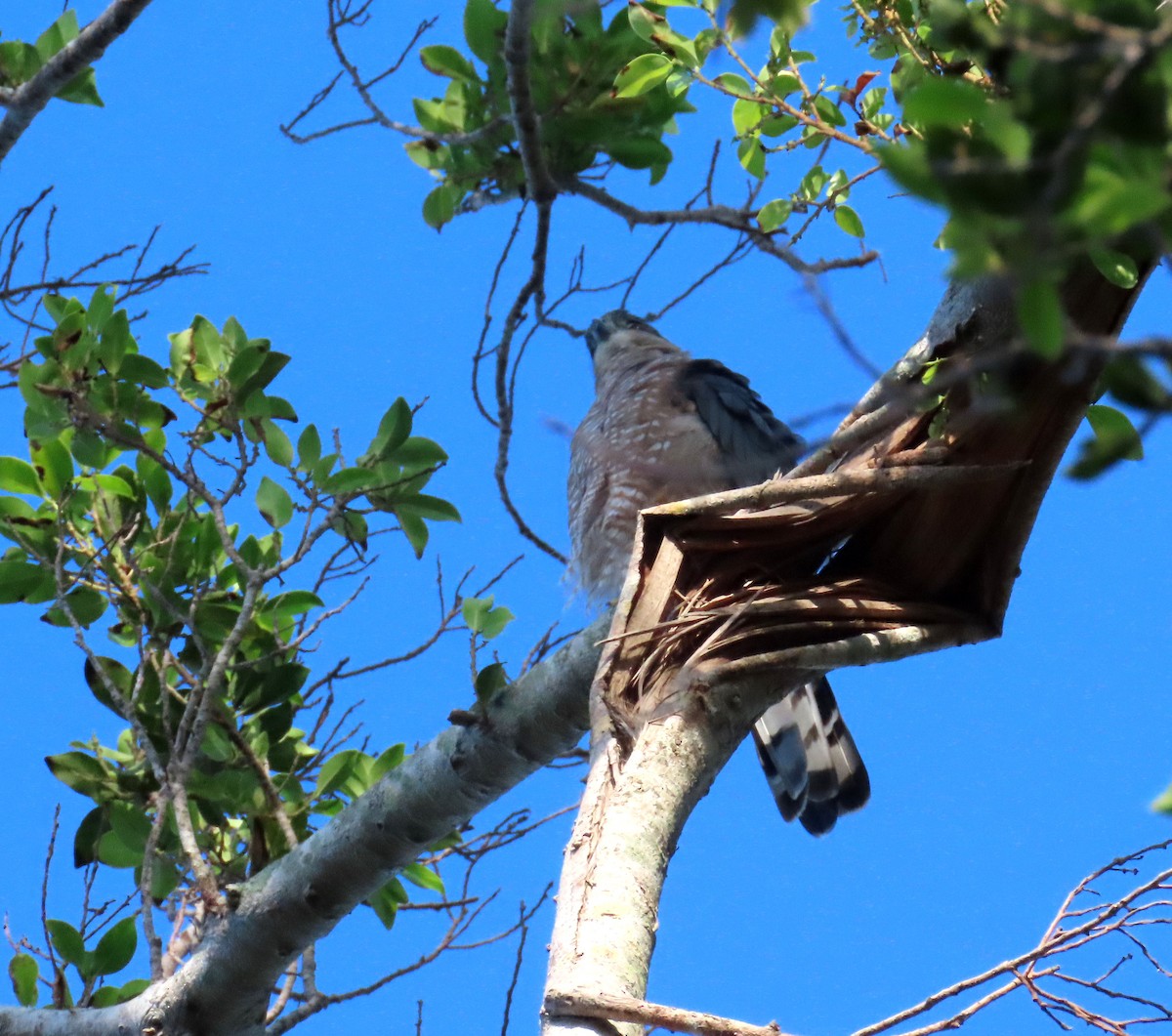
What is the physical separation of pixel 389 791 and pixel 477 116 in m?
1.84

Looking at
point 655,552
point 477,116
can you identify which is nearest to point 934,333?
point 655,552

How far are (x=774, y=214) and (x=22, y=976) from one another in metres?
2.48

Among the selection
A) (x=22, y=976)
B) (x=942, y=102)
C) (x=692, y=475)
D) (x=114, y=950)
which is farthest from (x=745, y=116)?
(x=22, y=976)

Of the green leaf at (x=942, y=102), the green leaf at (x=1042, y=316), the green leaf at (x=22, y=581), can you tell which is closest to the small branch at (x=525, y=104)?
the green leaf at (x=22, y=581)

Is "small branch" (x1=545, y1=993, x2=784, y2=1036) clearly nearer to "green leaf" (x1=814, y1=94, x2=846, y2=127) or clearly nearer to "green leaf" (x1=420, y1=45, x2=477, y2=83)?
"green leaf" (x1=814, y1=94, x2=846, y2=127)

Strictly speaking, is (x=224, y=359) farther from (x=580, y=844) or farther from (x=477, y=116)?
(x=580, y=844)

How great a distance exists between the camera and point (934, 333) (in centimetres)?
223

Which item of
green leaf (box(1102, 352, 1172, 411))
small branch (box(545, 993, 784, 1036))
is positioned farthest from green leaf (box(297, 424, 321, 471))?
green leaf (box(1102, 352, 1172, 411))

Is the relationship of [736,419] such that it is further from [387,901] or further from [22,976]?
[22,976]

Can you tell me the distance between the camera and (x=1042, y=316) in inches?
29.6

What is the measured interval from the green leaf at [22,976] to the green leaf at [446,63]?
242cm

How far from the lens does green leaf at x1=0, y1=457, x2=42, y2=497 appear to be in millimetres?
3064

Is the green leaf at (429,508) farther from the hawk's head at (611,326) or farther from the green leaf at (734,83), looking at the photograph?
the hawk's head at (611,326)

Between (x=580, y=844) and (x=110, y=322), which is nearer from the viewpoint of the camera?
(x=580, y=844)
